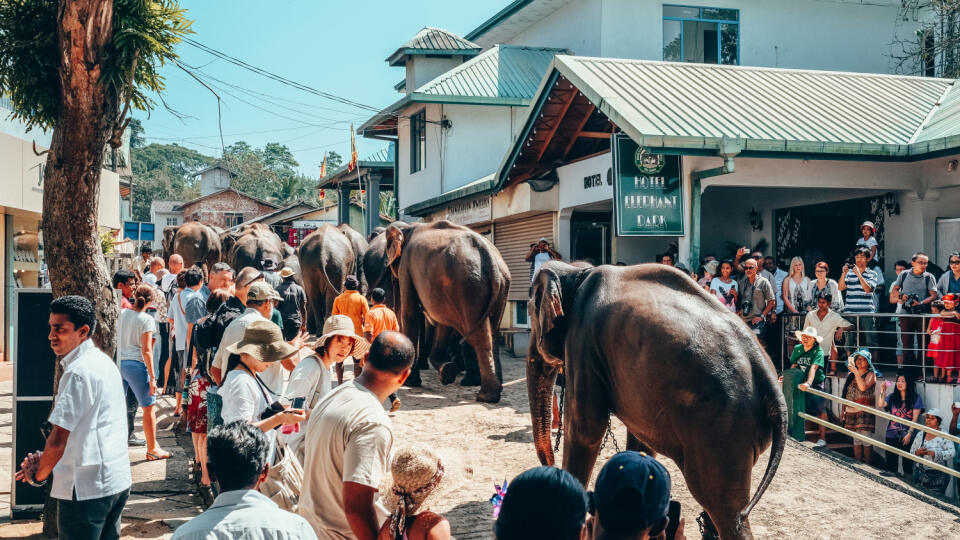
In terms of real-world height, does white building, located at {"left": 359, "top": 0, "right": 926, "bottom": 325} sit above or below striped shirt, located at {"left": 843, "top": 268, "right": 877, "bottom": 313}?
above

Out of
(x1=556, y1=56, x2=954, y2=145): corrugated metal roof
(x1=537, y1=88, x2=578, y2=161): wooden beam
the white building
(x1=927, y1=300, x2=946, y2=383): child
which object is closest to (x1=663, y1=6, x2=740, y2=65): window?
the white building

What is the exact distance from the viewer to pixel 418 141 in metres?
25.3

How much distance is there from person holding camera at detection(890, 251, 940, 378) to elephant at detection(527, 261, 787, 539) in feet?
23.6

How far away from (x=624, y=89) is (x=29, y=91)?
9401 mm

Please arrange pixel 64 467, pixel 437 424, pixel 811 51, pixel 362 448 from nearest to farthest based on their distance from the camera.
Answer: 1. pixel 362 448
2. pixel 64 467
3. pixel 437 424
4. pixel 811 51

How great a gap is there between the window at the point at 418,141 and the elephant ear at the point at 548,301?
742 inches

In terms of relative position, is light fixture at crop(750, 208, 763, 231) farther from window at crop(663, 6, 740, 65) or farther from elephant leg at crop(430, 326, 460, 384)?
elephant leg at crop(430, 326, 460, 384)

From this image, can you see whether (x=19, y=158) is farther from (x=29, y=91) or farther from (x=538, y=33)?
(x=538, y=33)

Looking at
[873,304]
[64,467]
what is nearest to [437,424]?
[64,467]

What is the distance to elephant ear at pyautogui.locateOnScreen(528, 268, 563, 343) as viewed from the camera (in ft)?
18.0

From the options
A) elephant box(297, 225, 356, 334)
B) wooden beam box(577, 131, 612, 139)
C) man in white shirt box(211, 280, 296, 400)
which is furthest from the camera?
wooden beam box(577, 131, 612, 139)

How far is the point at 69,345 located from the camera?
14.4 ft

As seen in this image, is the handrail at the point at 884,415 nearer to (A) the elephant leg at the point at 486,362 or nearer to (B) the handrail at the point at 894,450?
(B) the handrail at the point at 894,450

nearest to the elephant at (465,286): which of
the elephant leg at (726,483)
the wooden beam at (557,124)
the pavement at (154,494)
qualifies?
the pavement at (154,494)
